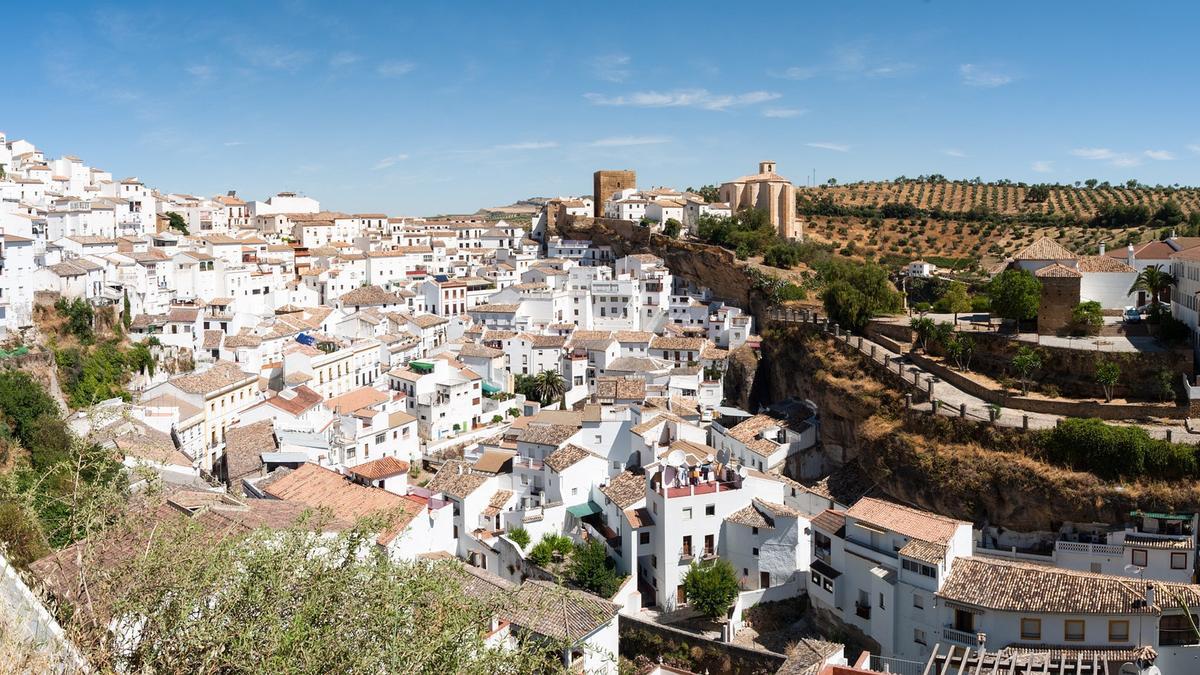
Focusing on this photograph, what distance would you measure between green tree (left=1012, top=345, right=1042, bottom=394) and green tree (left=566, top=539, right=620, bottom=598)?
1155 cm

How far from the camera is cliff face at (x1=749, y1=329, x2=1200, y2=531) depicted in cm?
1967

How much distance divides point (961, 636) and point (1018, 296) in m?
11.9

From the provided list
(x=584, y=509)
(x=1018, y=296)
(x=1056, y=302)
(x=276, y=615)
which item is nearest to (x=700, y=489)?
(x=584, y=509)

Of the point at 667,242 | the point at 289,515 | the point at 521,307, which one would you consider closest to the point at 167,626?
the point at 289,515

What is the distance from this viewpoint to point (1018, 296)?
2538cm

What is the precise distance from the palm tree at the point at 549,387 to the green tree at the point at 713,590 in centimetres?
1570

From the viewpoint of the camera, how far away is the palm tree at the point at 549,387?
35.6 meters

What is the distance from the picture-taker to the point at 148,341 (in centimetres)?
3259

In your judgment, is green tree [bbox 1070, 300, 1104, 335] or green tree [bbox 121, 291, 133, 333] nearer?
green tree [bbox 1070, 300, 1104, 335]

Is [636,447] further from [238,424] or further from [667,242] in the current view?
[667,242]

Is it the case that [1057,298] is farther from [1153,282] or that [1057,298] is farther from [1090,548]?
[1090,548]

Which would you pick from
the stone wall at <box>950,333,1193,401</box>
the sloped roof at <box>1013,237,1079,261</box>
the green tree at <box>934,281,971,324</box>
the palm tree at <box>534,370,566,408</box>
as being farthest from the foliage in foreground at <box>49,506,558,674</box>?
the palm tree at <box>534,370,566,408</box>

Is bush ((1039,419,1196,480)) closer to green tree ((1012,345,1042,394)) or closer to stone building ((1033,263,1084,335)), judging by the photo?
green tree ((1012,345,1042,394))

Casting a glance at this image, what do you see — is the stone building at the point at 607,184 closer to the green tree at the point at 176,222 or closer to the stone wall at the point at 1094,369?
the green tree at the point at 176,222
